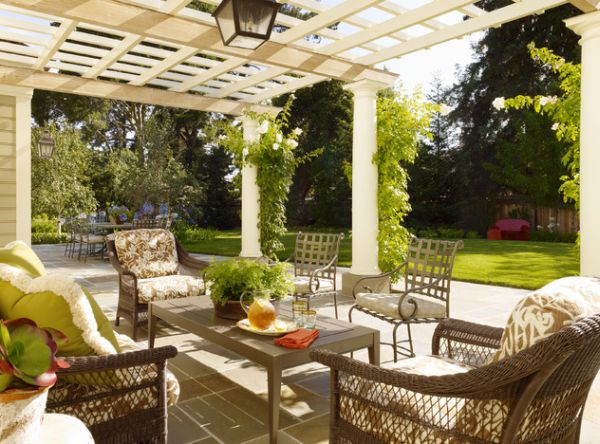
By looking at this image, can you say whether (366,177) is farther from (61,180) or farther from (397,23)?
(61,180)

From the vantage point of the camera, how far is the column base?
6.14 meters

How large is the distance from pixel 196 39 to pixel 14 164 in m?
3.25

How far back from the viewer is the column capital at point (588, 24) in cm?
398

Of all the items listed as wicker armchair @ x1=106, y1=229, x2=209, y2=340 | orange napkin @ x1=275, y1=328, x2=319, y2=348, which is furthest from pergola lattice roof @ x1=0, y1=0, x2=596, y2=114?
orange napkin @ x1=275, y1=328, x2=319, y2=348

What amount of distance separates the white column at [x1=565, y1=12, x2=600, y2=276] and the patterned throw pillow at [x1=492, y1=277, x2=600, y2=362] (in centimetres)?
295

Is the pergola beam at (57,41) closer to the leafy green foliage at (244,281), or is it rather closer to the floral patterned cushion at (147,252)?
the floral patterned cushion at (147,252)

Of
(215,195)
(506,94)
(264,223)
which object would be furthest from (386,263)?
(215,195)

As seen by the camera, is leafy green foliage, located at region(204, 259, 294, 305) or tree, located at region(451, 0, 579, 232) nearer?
leafy green foliage, located at region(204, 259, 294, 305)

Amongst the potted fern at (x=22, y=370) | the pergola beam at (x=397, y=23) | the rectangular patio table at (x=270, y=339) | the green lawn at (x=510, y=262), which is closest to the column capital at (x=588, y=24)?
the pergola beam at (x=397, y=23)

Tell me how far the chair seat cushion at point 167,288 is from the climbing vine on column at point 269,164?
3457 mm

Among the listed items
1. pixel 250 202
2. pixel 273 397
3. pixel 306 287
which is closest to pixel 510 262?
pixel 250 202

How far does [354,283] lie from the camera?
A: 6.32 metres

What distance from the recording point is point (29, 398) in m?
1.04

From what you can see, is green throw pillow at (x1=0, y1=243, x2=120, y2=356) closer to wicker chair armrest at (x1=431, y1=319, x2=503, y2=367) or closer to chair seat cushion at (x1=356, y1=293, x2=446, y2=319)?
wicker chair armrest at (x1=431, y1=319, x2=503, y2=367)
